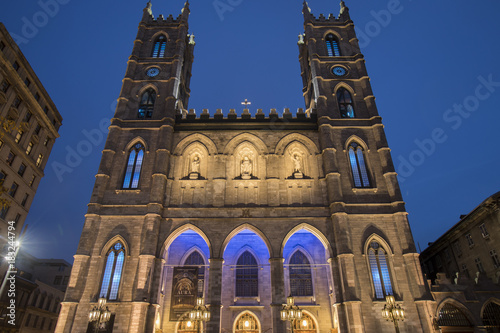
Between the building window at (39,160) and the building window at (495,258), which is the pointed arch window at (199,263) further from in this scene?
the building window at (495,258)

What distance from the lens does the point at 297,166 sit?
2622 cm

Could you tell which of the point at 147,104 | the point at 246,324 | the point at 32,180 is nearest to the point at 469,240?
the point at 246,324

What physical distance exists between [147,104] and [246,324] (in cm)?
2014

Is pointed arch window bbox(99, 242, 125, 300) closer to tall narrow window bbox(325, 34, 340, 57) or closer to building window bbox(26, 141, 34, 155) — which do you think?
building window bbox(26, 141, 34, 155)

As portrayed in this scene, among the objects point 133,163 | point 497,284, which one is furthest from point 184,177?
point 497,284

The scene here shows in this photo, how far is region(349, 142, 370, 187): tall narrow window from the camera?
1000 inches

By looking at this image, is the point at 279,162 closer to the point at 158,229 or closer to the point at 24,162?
the point at 158,229

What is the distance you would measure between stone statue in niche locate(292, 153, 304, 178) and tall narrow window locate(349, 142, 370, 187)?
13.2ft

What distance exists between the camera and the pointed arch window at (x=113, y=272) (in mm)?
21266

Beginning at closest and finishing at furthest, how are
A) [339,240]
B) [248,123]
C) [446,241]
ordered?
[339,240], [248,123], [446,241]

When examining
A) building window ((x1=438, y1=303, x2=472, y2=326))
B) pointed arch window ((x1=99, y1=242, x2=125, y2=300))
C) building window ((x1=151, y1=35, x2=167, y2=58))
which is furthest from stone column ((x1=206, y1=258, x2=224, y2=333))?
building window ((x1=151, y1=35, x2=167, y2=58))

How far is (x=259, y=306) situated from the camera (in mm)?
24828

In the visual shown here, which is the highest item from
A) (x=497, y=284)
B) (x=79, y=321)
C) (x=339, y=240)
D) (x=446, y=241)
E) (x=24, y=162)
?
(x=24, y=162)

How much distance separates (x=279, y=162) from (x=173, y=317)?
13.9 m
